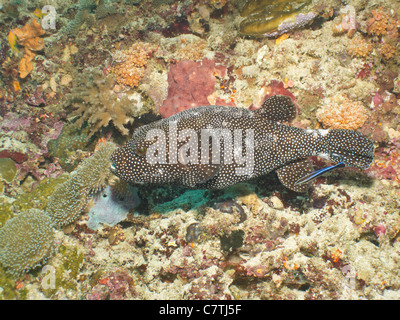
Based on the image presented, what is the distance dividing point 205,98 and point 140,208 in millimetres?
3224

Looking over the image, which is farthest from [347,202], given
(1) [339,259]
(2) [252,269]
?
(2) [252,269]

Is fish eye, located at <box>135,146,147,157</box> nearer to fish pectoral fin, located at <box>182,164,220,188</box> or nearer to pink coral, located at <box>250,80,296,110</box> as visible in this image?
fish pectoral fin, located at <box>182,164,220,188</box>

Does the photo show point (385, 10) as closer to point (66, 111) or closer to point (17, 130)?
point (66, 111)

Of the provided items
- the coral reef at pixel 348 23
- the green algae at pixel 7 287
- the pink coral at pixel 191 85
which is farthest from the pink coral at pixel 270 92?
the green algae at pixel 7 287

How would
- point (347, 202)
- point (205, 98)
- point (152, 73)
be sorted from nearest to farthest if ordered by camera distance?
1. point (347, 202)
2. point (205, 98)
3. point (152, 73)

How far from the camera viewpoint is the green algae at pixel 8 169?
24.4 ft

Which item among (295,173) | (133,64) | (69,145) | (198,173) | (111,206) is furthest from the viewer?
(69,145)

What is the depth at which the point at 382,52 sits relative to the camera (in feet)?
18.8

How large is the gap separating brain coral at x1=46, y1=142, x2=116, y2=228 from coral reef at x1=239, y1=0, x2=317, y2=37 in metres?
4.80

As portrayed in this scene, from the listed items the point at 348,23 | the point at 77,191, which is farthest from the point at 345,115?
the point at 77,191

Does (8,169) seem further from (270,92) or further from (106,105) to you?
(270,92)

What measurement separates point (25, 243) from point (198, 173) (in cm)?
415

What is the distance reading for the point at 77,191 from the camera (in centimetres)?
576

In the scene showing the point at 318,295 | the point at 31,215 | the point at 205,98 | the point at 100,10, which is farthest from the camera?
the point at 100,10
